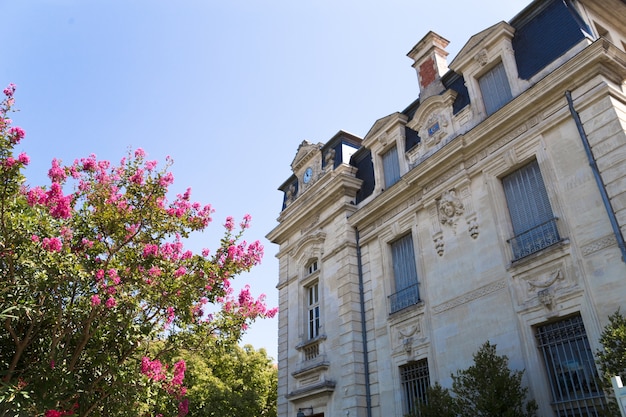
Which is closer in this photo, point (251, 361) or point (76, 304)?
point (76, 304)

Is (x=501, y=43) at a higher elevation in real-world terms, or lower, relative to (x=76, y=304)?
higher

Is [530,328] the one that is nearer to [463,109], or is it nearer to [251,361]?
[463,109]

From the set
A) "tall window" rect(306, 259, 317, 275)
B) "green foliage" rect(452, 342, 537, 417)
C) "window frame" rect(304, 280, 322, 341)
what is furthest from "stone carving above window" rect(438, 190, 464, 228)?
"tall window" rect(306, 259, 317, 275)

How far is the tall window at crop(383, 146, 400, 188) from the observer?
48.9ft

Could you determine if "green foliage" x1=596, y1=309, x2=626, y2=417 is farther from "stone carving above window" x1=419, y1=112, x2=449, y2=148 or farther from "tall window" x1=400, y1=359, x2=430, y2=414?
"stone carving above window" x1=419, y1=112, x2=449, y2=148

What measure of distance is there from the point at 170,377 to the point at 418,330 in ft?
19.2

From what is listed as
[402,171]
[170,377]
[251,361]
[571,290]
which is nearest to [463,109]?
[402,171]

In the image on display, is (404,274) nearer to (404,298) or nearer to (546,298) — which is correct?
(404,298)

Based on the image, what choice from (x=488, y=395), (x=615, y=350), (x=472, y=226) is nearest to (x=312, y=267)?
(x=472, y=226)

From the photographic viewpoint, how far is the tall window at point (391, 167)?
14.9m

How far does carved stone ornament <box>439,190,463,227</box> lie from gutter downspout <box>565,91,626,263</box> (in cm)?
317

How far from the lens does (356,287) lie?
47.9 ft

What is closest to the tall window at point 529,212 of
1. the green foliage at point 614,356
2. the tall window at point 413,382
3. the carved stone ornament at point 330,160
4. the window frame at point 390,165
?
the green foliage at point 614,356

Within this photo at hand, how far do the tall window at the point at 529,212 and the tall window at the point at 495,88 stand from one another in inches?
72.6
